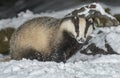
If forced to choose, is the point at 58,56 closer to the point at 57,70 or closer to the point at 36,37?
the point at 36,37

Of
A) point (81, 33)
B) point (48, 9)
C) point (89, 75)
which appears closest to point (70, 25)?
point (81, 33)

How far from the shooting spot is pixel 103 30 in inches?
424

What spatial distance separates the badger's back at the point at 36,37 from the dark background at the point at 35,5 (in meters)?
6.09

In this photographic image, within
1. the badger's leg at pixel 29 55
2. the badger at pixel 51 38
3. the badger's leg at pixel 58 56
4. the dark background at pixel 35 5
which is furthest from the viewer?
the dark background at pixel 35 5

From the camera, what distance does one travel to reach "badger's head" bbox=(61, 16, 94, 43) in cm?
738

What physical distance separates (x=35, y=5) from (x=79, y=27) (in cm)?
973

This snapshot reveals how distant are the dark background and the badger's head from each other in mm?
6445

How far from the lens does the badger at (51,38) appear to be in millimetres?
7480

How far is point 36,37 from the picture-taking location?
26.5 feet

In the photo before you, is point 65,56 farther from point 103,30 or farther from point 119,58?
point 103,30

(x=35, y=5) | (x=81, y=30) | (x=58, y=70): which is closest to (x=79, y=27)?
(x=81, y=30)

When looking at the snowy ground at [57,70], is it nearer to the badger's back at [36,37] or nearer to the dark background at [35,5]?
the badger's back at [36,37]

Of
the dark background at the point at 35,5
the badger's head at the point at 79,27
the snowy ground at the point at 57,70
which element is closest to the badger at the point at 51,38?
the badger's head at the point at 79,27

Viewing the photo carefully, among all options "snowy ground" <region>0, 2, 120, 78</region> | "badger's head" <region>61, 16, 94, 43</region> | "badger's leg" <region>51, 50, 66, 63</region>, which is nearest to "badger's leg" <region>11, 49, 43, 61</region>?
"badger's leg" <region>51, 50, 66, 63</region>
